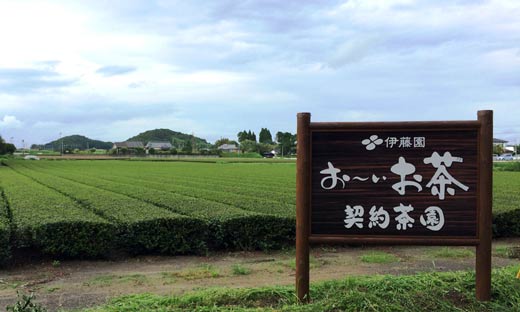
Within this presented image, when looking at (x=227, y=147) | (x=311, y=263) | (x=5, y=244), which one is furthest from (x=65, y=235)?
(x=227, y=147)

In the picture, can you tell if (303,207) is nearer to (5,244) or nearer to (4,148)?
(5,244)

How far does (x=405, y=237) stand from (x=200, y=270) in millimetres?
3190

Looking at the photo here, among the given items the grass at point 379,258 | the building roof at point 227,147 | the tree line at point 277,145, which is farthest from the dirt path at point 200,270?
the building roof at point 227,147

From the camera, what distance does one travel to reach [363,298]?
391 centimetres

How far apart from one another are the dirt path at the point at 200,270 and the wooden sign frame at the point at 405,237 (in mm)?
1661

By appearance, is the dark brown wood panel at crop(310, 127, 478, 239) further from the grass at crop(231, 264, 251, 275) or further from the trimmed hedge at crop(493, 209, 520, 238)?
the trimmed hedge at crop(493, 209, 520, 238)

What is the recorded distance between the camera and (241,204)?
33.4ft

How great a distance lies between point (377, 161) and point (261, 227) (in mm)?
3996

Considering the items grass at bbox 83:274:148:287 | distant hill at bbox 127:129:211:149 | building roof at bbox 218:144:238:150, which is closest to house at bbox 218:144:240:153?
building roof at bbox 218:144:238:150

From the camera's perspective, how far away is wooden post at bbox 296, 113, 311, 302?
162 inches

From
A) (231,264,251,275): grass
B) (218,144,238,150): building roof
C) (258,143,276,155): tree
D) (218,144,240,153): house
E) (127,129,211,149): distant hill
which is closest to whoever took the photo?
(231,264,251,275): grass

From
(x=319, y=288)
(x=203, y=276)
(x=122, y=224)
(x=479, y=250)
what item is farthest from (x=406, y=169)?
(x=122, y=224)

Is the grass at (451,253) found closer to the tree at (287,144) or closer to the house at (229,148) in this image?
the tree at (287,144)

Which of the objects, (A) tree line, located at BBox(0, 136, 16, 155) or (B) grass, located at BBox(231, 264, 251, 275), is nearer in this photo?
(B) grass, located at BBox(231, 264, 251, 275)
